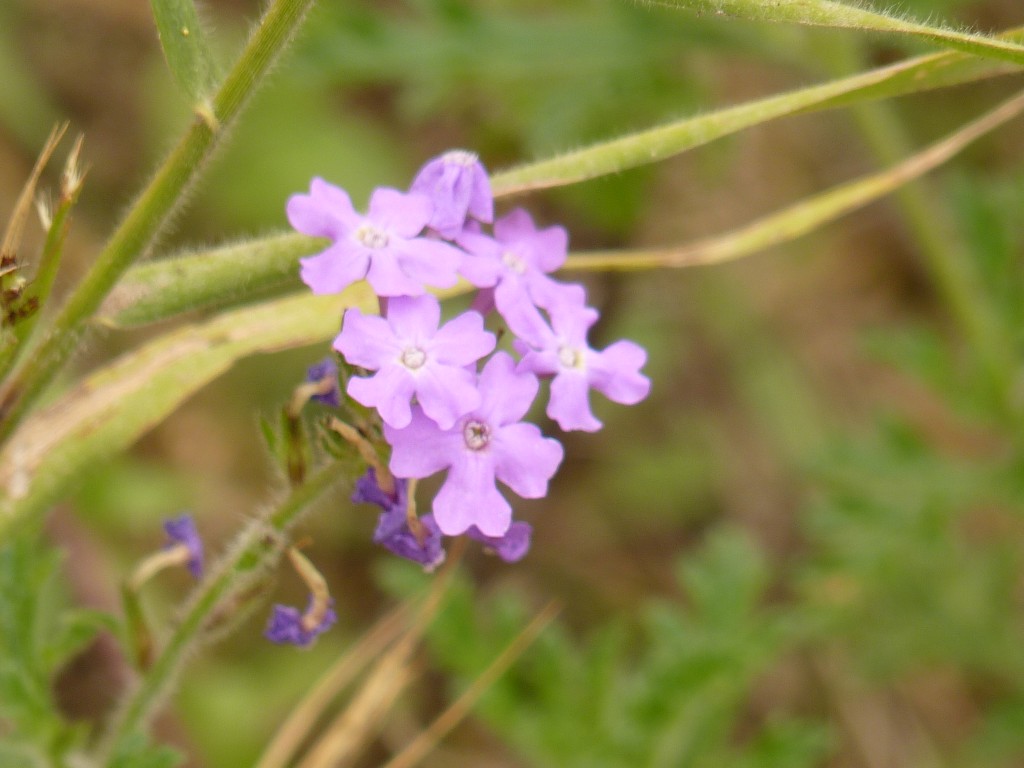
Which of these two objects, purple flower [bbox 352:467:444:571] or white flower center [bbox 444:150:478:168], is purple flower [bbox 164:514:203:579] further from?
white flower center [bbox 444:150:478:168]

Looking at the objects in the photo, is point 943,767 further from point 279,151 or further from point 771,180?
point 279,151

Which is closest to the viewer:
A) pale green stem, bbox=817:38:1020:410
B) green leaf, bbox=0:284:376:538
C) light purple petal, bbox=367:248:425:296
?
light purple petal, bbox=367:248:425:296

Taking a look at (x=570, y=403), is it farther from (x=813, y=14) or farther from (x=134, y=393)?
(x=134, y=393)

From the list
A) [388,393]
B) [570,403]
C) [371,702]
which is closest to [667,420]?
[371,702]

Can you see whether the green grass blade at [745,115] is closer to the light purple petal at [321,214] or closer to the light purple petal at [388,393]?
the light purple petal at [321,214]

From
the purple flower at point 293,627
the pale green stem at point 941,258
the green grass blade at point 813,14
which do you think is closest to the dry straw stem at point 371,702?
the purple flower at point 293,627

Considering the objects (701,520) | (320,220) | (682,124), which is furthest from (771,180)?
(320,220)

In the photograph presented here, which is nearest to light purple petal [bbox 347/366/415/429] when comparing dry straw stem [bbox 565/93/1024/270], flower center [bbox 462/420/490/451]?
flower center [bbox 462/420/490/451]
